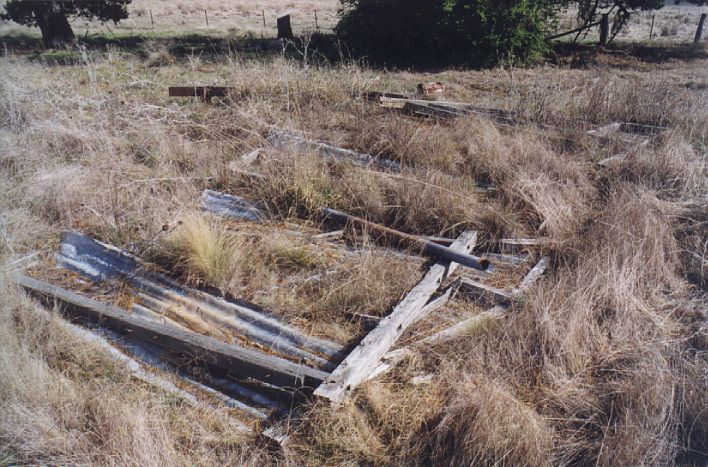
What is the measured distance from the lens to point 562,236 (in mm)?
5031

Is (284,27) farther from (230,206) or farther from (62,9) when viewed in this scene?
(230,206)

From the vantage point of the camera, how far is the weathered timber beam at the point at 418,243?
15.0 ft

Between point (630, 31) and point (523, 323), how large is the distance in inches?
816

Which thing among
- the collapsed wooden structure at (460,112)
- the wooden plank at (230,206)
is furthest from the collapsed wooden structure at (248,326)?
the collapsed wooden structure at (460,112)

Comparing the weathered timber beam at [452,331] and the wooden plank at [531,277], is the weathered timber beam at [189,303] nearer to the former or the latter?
the weathered timber beam at [452,331]

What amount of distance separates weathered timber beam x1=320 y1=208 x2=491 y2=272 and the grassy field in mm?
158

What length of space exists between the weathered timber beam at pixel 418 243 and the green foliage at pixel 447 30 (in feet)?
27.9

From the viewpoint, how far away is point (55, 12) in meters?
15.7

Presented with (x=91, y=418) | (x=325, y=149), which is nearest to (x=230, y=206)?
(x=325, y=149)

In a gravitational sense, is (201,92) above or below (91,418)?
above

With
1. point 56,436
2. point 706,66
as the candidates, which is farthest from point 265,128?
point 706,66

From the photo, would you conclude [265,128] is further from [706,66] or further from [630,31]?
[630,31]

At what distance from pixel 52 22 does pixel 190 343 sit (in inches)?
622

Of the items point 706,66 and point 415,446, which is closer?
point 415,446
